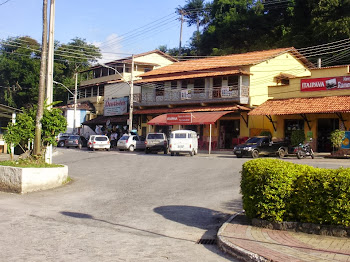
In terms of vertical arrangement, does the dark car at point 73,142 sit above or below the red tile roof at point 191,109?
below

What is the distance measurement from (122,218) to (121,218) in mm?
23

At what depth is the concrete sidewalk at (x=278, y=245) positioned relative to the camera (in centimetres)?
580

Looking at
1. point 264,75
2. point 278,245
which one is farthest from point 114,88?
point 278,245

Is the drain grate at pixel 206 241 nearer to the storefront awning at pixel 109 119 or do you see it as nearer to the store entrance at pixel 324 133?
the store entrance at pixel 324 133

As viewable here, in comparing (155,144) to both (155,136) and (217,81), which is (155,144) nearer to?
(155,136)

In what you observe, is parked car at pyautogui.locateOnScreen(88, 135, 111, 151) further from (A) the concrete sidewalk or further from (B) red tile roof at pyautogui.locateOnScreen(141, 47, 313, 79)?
(A) the concrete sidewalk

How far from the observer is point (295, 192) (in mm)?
7422

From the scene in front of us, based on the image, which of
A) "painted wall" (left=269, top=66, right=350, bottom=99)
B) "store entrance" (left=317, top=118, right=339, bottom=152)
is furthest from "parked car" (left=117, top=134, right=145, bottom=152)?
"store entrance" (left=317, top=118, right=339, bottom=152)

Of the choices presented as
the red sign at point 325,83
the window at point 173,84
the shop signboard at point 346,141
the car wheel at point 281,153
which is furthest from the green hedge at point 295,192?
the window at point 173,84

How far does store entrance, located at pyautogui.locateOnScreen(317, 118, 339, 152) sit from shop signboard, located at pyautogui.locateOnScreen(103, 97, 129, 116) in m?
22.8

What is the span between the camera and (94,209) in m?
10.4

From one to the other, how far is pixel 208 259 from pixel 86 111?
5252 cm

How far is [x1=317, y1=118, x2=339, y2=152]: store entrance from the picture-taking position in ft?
A: 99.9

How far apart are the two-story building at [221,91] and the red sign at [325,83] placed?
5624 mm
